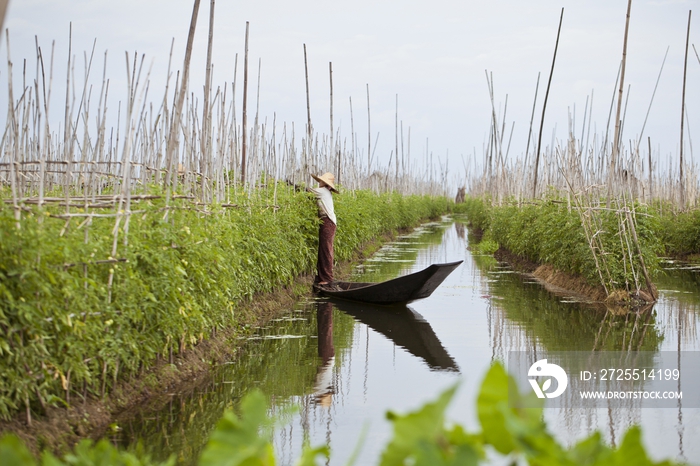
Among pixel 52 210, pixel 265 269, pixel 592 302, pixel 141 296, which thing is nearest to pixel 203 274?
pixel 141 296

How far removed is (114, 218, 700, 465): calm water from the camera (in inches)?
191

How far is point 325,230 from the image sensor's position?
11.8 meters

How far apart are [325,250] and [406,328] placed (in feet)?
10.4

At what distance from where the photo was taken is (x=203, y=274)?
20.1 feet

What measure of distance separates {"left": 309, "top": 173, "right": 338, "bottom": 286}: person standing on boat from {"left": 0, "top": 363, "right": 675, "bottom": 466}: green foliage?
398 inches

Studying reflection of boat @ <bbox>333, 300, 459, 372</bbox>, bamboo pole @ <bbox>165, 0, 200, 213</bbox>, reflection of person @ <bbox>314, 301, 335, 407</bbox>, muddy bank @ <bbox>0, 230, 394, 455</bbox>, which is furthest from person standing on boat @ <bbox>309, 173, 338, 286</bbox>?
bamboo pole @ <bbox>165, 0, 200, 213</bbox>

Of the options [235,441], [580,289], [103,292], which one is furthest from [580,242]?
[235,441]

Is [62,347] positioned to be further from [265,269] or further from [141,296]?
[265,269]

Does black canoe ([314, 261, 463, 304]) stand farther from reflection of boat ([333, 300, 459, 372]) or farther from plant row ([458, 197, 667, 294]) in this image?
plant row ([458, 197, 667, 294])

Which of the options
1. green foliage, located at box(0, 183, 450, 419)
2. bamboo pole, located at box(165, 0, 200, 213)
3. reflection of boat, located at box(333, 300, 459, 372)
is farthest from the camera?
reflection of boat, located at box(333, 300, 459, 372)

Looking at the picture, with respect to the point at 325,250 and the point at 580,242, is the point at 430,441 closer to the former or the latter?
the point at 325,250

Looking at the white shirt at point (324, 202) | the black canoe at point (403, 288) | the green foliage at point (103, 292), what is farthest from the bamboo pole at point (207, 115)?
the white shirt at point (324, 202)

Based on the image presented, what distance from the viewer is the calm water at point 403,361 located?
484cm

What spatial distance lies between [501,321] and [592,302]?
85.8 inches
